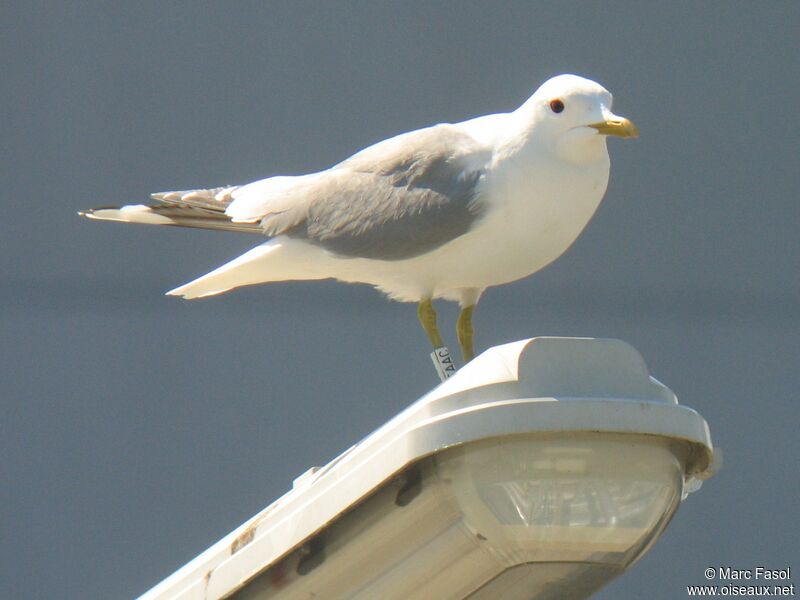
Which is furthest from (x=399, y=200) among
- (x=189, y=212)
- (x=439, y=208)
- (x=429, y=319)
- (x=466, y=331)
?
(x=189, y=212)

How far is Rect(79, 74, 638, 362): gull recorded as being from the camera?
2.77 meters

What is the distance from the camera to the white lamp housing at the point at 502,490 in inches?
65.6

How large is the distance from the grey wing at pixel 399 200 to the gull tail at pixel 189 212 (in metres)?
0.13

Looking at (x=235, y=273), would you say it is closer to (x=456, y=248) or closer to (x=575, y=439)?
(x=456, y=248)

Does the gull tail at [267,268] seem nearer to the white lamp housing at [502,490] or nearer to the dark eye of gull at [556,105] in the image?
the dark eye of gull at [556,105]

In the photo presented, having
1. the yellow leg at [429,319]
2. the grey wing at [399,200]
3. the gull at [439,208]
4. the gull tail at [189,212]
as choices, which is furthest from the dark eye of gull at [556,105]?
the gull tail at [189,212]

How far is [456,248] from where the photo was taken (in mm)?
2857

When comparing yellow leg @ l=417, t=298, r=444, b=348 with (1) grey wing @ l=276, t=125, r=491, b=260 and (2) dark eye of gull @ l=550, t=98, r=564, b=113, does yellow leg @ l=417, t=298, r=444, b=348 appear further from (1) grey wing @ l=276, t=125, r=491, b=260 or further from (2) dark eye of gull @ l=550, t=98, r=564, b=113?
(2) dark eye of gull @ l=550, t=98, r=564, b=113

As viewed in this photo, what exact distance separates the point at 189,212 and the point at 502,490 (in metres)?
1.69

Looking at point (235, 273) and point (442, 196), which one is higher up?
point (442, 196)

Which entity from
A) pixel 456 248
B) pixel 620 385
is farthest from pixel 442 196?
pixel 620 385

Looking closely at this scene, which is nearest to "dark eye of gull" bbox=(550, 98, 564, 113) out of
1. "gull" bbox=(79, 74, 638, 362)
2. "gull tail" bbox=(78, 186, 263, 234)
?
"gull" bbox=(79, 74, 638, 362)

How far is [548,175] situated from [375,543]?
1.19 meters

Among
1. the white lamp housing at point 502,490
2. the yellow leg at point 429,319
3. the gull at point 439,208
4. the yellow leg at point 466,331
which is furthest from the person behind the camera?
the yellow leg at point 466,331
